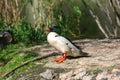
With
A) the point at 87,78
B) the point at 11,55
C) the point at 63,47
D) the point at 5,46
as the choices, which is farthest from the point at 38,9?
the point at 87,78

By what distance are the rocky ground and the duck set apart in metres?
0.11

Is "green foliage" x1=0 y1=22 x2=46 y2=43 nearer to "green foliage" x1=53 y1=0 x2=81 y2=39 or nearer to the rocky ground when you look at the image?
"green foliage" x1=53 y1=0 x2=81 y2=39

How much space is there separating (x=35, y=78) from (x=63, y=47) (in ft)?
2.75

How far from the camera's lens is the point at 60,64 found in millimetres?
8312

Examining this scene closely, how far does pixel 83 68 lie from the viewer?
7.68 metres

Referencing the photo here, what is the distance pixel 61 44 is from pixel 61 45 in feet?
0.06

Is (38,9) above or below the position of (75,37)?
above

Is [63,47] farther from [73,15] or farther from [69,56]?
[73,15]

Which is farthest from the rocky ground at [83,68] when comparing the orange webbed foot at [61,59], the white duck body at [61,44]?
the white duck body at [61,44]

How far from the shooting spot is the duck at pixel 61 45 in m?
8.27

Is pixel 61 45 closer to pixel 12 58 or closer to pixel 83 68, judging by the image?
pixel 83 68

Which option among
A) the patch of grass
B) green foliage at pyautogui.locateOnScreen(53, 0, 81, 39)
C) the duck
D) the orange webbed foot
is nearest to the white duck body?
the duck

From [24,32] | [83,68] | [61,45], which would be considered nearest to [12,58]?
[61,45]

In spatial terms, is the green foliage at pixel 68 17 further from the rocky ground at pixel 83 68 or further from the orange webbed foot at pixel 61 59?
the orange webbed foot at pixel 61 59
